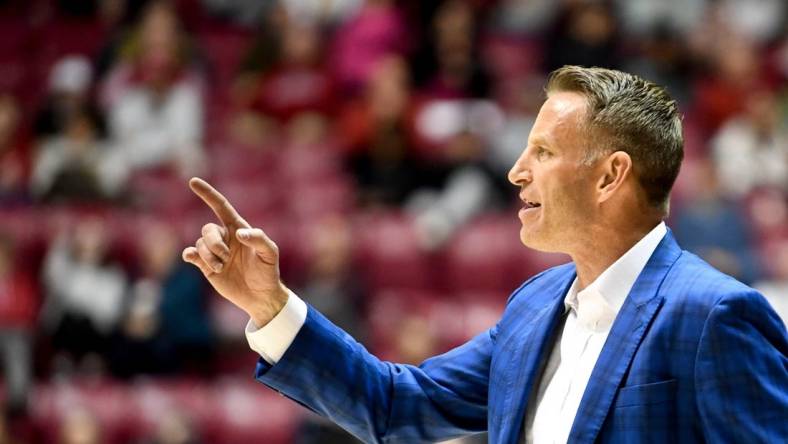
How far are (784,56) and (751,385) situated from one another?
27.5 ft

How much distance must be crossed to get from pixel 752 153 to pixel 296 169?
10.5ft

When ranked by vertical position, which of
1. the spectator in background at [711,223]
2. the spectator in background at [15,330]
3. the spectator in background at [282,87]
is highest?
the spectator in background at [282,87]

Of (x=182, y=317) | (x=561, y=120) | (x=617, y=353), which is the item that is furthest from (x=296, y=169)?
(x=617, y=353)

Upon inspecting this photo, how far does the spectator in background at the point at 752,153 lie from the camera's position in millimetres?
8680

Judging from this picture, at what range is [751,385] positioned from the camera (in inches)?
87.0

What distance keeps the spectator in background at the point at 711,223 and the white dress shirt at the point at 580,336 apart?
559 centimetres

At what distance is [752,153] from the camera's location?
8.79 meters

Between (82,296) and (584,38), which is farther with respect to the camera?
(584,38)

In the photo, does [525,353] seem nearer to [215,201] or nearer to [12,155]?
[215,201]

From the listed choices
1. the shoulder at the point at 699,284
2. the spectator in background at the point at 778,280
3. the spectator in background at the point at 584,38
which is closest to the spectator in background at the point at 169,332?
the spectator in background at the point at 584,38

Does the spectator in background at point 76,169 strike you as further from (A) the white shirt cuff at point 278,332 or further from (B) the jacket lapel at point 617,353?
(B) the jacket lapel at point 617,353

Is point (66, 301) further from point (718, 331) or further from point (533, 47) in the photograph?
point (718, 331)

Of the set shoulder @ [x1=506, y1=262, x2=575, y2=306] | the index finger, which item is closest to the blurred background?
shoulder @ [x1=506, y1=262, x2=575, y2=306]

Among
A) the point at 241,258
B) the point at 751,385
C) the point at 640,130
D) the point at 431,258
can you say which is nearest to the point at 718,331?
the point at 751,385
